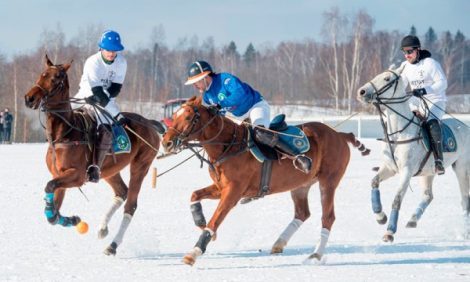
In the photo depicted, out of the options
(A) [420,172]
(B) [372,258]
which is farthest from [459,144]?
(B) [372,258]

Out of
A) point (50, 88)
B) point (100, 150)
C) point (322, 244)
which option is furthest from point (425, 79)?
point (50, 88)

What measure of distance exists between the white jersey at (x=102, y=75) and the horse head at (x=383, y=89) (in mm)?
3388

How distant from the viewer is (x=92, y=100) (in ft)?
32.9

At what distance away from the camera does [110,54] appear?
10.3 m

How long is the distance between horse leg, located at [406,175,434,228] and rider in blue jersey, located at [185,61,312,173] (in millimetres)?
2812

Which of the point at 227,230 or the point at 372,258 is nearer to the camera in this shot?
the point at 372,258

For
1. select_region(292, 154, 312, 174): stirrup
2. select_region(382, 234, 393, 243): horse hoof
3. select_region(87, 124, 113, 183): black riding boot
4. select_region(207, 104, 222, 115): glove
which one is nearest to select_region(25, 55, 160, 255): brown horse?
select_region(87, 124, 113, 183): black riding boot

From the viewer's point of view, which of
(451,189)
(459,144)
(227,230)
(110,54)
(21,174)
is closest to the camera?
(110,54)

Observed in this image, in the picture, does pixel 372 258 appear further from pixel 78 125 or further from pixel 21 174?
pixel 21 174

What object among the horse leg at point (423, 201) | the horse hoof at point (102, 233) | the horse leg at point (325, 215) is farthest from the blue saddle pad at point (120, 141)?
the horse leg at point (423, 201)

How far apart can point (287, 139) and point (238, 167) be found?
0.89m

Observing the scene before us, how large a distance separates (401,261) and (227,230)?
3179 millimetres

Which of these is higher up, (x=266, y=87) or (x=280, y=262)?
(x=280, y=262)

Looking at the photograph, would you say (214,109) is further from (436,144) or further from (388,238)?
(436,144)
